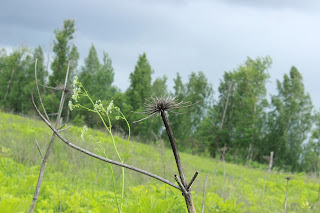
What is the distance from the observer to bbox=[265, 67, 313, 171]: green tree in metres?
26.9

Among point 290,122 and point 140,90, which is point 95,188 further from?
point 290,122

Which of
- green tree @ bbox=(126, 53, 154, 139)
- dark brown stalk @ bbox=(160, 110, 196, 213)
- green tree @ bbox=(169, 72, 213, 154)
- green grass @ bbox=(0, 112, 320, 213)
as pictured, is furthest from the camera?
green tree @ bbox=(169, 72, 213, 154)

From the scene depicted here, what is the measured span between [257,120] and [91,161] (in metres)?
22.9

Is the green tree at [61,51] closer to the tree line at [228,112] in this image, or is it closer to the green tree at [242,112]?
the tree line at [228,112]

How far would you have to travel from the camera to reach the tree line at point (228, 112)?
2723 cm

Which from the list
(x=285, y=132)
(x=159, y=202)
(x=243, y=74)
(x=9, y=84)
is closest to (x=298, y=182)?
(x=159, y=202)

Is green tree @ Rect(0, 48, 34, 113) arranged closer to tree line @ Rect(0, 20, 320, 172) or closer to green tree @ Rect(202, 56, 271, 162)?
tree line @ Rect(0, 20, 320, 172)

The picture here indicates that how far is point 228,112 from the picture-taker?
101 ft

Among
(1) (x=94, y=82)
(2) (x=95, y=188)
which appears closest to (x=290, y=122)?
(1) (x=94, y=82)

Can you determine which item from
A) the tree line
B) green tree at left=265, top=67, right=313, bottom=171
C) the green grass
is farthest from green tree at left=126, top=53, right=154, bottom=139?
the green grass

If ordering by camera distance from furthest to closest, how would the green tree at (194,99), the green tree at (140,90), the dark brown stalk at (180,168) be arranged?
the green tree at (194,99)
the green tree at (140,90)
the dark brown stalk at (180,168)

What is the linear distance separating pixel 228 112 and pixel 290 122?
5779 millimetres

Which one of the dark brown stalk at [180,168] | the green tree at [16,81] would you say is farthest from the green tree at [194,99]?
the dark brown stalk at [180,168]

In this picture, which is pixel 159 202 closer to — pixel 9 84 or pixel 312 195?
pixel 312 195
